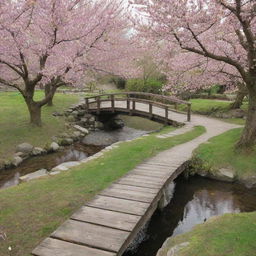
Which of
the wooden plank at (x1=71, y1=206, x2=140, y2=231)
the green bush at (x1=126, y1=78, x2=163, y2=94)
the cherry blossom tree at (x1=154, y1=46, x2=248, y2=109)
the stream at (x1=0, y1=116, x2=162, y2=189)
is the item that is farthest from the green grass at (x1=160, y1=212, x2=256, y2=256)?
the green bush at (x1=126, y1=78, x2=163, y2=94)

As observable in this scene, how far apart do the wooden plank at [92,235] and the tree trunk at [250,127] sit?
800 cm

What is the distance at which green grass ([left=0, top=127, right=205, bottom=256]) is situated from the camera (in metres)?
5.83

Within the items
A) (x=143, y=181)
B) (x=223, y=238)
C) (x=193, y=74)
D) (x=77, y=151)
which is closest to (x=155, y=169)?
(x=143, y=181)

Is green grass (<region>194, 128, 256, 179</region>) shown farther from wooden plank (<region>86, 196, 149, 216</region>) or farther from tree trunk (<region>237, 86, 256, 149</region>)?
wooden plank (<region>86, 196, 149, 216</region>)

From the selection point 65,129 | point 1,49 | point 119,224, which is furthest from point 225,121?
point 119,224

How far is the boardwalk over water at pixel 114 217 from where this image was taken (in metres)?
4.90

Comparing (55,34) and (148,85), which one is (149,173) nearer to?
(55,34)

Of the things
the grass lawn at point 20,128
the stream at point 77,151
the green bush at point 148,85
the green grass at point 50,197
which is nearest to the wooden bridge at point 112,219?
the green grass at point 50,197

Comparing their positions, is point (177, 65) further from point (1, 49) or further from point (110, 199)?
point (110, 199)

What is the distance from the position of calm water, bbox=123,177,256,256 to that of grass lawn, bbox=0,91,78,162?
8674mm

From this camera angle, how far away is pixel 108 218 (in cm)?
592

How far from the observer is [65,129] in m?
19.3

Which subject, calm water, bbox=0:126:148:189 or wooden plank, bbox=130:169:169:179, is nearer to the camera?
wooden plank, bbox=130:169:169:179

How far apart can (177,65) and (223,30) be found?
606cm
